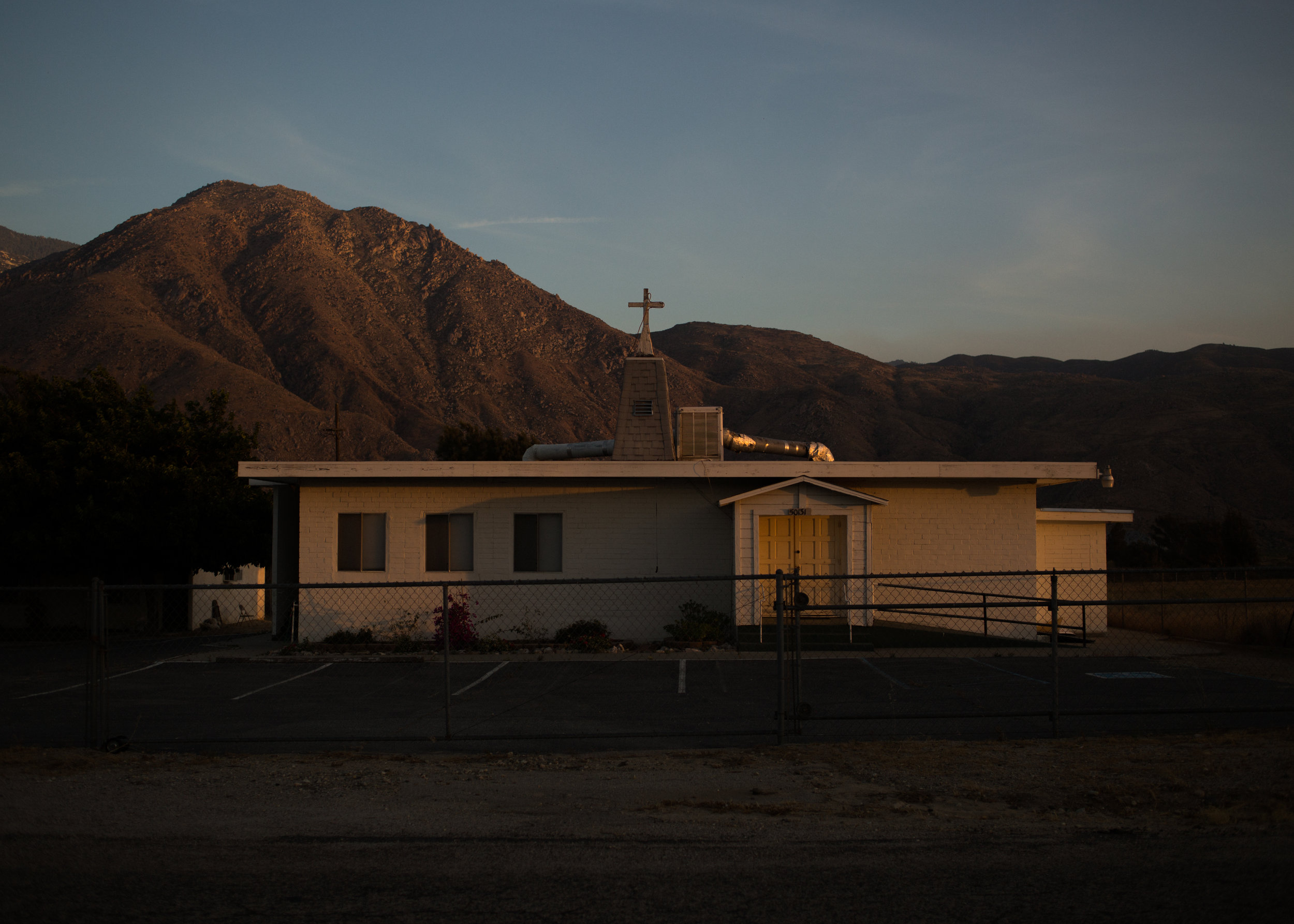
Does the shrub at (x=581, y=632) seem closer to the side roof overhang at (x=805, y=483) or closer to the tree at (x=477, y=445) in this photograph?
the side roof overhang at (x=805, y=483)

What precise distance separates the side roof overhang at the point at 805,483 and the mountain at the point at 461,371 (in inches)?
2254

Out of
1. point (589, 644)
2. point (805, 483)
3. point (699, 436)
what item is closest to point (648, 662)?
point (589, 644)

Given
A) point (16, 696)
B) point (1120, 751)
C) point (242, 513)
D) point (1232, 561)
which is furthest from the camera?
point (1232, 561)

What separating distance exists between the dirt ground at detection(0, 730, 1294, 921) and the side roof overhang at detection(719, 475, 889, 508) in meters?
10.0

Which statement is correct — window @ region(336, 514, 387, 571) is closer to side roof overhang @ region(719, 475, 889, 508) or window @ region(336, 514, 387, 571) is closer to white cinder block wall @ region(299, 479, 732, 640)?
white cinder block wall @ region(299, 479, 732, 640)

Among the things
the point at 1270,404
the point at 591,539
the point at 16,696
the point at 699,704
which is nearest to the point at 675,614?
the point at 591,539

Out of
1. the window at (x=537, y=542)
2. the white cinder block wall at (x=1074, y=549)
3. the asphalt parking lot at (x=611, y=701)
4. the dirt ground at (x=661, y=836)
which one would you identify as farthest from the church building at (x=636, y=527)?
the dirt ground at (x=661, y=836)

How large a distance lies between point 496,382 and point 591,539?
101582 millimetres

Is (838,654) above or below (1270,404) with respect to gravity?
below

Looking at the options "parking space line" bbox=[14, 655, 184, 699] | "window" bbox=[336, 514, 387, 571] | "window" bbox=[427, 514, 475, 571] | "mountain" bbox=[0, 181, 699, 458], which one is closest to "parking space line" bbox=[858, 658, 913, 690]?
"window" bbox=[427, 514, 475, 571]

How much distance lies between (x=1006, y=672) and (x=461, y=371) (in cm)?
10941

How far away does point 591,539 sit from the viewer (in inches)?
752

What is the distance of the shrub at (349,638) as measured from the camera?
18.5 meters

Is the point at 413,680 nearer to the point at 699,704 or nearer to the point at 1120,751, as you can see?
the point at 699,704
